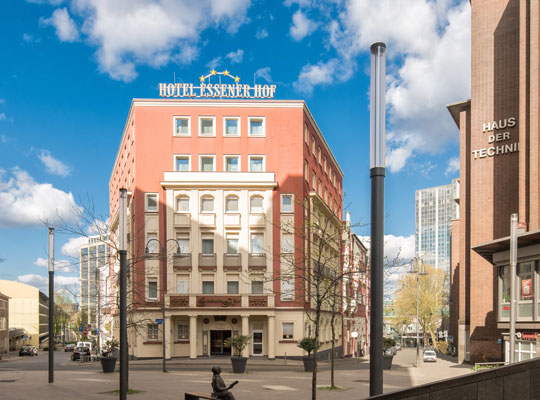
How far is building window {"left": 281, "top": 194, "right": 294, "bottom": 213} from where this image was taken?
160 feet

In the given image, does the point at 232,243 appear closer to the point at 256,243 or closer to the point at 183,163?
the point at 256,243

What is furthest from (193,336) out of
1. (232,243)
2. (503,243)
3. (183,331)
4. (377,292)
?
(377,292)

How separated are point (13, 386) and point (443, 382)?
2032cm

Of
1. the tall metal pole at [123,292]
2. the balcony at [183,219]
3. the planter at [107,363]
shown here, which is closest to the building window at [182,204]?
the balcony at [183,219]

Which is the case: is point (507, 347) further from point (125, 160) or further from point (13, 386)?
point (125, 160)

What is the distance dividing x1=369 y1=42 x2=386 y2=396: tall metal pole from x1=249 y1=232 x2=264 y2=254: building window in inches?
1605

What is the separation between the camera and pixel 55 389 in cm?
2097

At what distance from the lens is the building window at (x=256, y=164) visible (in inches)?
1950

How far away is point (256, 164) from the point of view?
163ft

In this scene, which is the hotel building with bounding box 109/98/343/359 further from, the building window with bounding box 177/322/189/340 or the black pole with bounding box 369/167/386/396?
the black pole with bounding box 369/167/386/396

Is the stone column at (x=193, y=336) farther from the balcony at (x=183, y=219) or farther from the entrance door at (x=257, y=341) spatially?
the balcony at (x=183, y=219)

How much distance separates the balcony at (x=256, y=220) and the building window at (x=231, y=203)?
162cm

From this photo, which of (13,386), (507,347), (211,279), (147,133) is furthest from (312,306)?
(13,386)

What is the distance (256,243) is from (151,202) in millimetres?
10265
